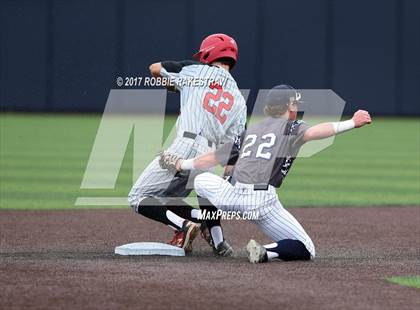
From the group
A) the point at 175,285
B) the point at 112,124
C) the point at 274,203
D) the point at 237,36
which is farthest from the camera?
the point at 237,36

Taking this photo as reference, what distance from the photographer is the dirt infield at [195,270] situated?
5.91m

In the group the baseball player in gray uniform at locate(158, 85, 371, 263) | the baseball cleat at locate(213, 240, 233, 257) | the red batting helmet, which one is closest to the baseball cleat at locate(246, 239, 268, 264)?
the baseball player in gray uniform at locate(158, 85, 371, 263)

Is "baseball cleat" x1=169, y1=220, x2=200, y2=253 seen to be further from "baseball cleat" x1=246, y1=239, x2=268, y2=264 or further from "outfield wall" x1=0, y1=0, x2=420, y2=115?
"outfield wall" x1=0, y1=0, x2=420, y2=115

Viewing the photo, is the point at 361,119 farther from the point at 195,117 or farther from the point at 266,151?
the point at 195,117

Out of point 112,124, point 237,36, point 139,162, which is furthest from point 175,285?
point 237,36

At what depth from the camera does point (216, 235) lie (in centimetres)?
797

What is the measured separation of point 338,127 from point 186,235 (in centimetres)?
163

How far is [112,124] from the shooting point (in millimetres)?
25141

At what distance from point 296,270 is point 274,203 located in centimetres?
70

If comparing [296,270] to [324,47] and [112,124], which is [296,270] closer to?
[112,124]

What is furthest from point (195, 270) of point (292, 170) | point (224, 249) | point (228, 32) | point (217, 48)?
point (228, 32)

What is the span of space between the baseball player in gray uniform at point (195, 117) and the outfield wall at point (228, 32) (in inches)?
689

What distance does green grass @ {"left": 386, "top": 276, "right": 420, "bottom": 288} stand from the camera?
21.7 ft

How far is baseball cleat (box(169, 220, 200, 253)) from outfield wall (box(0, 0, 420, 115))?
58.1ft
